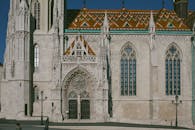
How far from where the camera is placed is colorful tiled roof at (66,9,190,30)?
53.2 meters

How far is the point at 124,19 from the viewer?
55156mm

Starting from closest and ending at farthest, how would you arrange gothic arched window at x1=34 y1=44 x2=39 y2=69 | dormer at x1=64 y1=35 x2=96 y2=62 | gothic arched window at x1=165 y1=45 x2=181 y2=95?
dormer at x1=64 y1=35 x2=96 y2=62
gothic arched window at x1=34 y1=44 x2=39 y2=69
gothic arched window at x1=165 y1=45 x2=181 y2=95

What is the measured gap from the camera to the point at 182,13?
5666 centimetres

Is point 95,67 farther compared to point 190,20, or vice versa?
point 190,20

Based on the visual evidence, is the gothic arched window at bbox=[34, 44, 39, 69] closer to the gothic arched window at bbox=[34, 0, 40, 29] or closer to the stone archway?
the gothic arched window at bbox=[34, 0, 40, 29]

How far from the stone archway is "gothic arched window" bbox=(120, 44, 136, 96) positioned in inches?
200

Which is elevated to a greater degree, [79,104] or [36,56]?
[36,56]

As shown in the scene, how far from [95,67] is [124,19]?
980cm

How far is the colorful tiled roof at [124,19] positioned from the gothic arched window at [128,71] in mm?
3002

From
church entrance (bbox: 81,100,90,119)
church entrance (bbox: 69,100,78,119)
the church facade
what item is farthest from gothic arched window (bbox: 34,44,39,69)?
church entrance (bbox: 81,100,90,119)

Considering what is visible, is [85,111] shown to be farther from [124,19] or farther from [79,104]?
[124,19]

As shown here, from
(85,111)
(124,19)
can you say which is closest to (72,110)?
(85,111)

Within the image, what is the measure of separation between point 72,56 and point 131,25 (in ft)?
32.0

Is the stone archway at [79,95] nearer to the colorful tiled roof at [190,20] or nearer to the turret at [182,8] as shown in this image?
the colorful tiled roof at [190,20]
